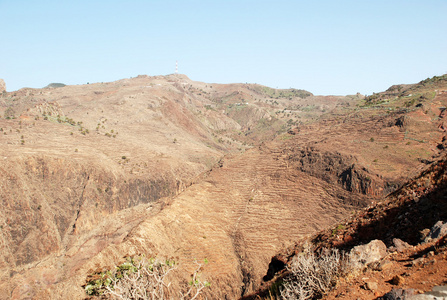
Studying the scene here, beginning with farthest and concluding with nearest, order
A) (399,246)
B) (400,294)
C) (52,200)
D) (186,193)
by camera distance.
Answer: (52,200)
(186,193)
(399,246)
(400,294)

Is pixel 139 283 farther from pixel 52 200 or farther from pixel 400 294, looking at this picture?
pixel 52 200

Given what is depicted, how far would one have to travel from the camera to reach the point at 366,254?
8.62m

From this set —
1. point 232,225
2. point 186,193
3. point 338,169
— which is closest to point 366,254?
point 232,225

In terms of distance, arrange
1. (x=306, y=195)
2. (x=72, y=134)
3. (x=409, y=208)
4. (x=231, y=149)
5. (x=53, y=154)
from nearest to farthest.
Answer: (x=409, y=208), (x=306, y=195), (x=53, y=154), (x=72, y=134), (x=231, y=149)

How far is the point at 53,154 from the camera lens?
3381 centimetres

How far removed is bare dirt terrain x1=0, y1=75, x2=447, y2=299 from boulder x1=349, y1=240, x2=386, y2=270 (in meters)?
10.8

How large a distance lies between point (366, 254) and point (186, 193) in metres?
20.1

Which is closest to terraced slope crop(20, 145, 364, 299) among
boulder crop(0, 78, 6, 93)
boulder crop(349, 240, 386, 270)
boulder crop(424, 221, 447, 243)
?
boulder crop(349, 240, 386, 270)

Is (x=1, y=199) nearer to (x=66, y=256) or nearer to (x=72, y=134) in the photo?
(x=66, y=256)

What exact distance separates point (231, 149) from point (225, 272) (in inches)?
2038

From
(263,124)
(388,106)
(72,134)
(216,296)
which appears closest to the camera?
(216,296)

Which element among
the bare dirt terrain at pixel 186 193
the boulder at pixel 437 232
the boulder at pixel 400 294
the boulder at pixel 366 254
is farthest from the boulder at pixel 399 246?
the bare dirt terrain at pixel 186 193

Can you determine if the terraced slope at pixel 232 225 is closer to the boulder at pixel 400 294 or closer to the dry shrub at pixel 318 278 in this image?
the dry shrub at pixel 318 278

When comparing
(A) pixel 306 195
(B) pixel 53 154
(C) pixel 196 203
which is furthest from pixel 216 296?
(B) pixel 53 154
